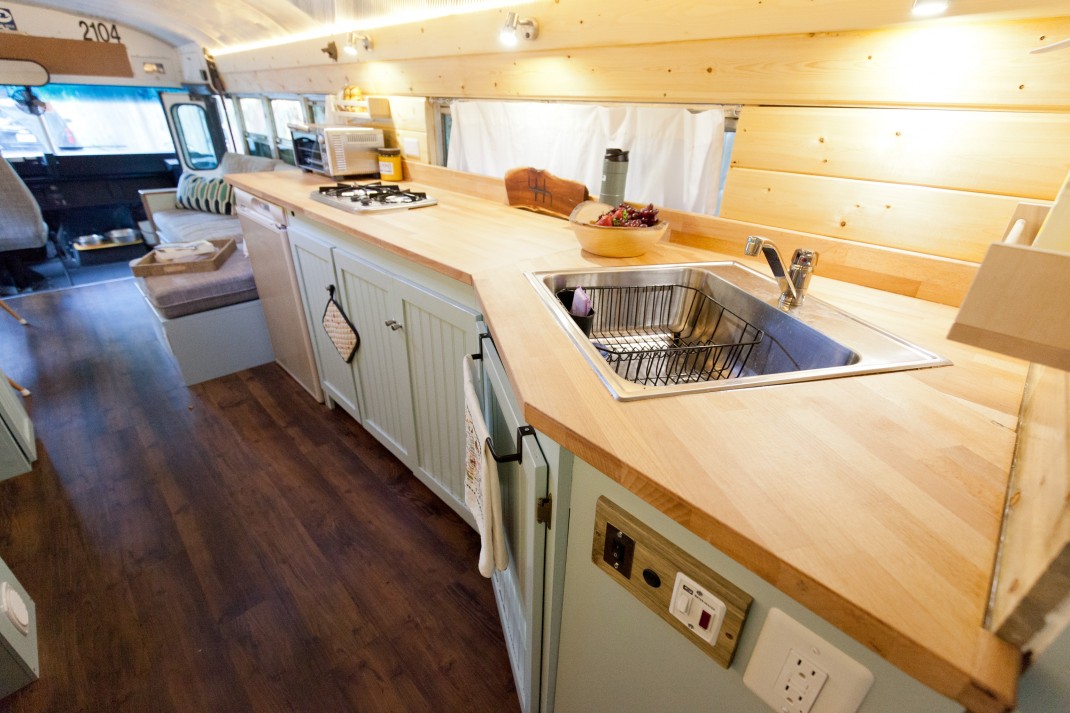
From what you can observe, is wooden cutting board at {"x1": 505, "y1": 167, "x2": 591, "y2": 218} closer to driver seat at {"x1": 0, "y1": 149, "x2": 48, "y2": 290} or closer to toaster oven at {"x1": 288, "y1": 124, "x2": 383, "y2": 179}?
toaster oven at {"x1": 288, "y1": 124, "x2": 383, "y2": 179}

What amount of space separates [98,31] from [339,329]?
214 inches

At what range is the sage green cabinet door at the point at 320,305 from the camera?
77.2 inches

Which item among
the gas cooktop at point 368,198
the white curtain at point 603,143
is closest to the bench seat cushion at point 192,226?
the gas cooktop at point 368,198

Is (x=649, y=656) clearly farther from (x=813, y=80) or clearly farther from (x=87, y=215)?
(x=87, y=215)

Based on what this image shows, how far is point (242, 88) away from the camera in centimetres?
436

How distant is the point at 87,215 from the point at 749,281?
21.8 ft

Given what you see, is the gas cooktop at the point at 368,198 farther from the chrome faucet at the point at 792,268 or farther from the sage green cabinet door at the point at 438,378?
the chrome faucet at the point at 792,268

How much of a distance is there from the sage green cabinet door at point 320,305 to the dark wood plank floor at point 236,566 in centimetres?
20

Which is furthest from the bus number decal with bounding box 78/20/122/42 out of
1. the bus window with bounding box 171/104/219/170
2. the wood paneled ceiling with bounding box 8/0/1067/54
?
the bus window with bounding box 171/104/219/170

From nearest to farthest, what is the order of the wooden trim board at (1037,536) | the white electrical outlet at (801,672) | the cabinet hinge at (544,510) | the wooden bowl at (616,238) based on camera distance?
1. the wooden trim board at (1037,536)
2. the white electrical outlet at (801,672)
3. the cabinet hinge at (544,510)
4. the wooden bowl at (616,238)

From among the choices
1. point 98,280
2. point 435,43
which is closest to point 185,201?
point 98,280

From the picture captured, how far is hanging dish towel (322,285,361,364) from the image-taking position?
1952 mm

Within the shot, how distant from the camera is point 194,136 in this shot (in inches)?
215

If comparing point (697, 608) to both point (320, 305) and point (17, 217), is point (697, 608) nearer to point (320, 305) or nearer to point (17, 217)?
point (320, 305)
